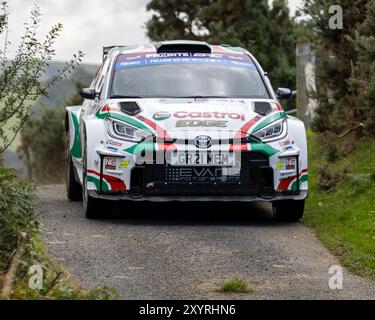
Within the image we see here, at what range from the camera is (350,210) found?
40.4ft

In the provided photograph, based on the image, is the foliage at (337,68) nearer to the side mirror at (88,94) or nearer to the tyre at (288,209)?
the tyre at (288,209)

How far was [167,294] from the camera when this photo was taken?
8.02 meters

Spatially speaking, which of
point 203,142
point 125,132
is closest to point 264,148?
point 203,142

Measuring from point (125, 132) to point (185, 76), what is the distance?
1557 millimetres

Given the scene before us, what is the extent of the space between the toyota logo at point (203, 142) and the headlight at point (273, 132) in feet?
1.60

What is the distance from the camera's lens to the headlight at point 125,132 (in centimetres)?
1163

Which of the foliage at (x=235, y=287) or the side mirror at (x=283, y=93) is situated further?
the side mirror at (x=283, y=93)

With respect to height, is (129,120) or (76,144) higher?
(129,120)

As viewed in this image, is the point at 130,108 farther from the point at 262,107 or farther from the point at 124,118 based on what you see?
the point at 262,107

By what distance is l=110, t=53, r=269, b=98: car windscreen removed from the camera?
1273cm

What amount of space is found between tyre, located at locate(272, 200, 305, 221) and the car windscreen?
1320mm

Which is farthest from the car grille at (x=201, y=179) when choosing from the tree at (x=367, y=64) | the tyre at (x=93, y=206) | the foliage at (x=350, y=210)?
the tree at (x=367, y=64)

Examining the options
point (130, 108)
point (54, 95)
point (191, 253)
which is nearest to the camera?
point (191, 253)
